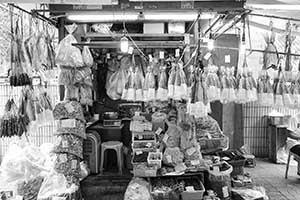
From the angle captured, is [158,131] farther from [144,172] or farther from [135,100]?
[144,172]

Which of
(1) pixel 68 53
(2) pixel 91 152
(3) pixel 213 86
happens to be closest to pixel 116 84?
(2) pixel 91 152

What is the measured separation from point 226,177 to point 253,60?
430 centimetres

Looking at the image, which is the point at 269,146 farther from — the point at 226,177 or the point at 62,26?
the point at 62,26

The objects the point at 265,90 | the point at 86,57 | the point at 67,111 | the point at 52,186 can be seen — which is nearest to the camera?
the point at 265,90

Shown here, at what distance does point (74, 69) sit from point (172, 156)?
2.07m

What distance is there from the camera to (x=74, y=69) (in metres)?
4.67

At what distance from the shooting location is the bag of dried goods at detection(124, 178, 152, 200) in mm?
3887

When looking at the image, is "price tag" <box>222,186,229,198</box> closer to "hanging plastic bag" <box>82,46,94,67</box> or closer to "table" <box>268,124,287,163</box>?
"hanging plastic bag" <box>82,46,94,67</box>

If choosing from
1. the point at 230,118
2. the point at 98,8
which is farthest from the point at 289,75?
the point at 230,118

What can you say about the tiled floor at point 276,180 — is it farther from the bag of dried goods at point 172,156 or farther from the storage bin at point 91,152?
the storage bin at point 91,152

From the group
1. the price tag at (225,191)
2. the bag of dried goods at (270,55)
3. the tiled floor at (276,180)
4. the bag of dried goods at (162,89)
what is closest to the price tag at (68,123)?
the bag of dried goods at (162,89)

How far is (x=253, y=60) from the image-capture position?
755 cm

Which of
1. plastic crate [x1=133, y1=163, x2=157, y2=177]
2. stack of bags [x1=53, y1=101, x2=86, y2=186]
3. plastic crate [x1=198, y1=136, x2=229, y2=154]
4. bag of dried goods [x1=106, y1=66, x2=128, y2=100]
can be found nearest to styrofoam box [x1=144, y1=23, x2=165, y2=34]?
bag of dried goods [x1=106, y1=66, x2=128, y2=100]

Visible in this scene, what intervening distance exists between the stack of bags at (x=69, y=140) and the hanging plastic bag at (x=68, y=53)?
0.62 metres
